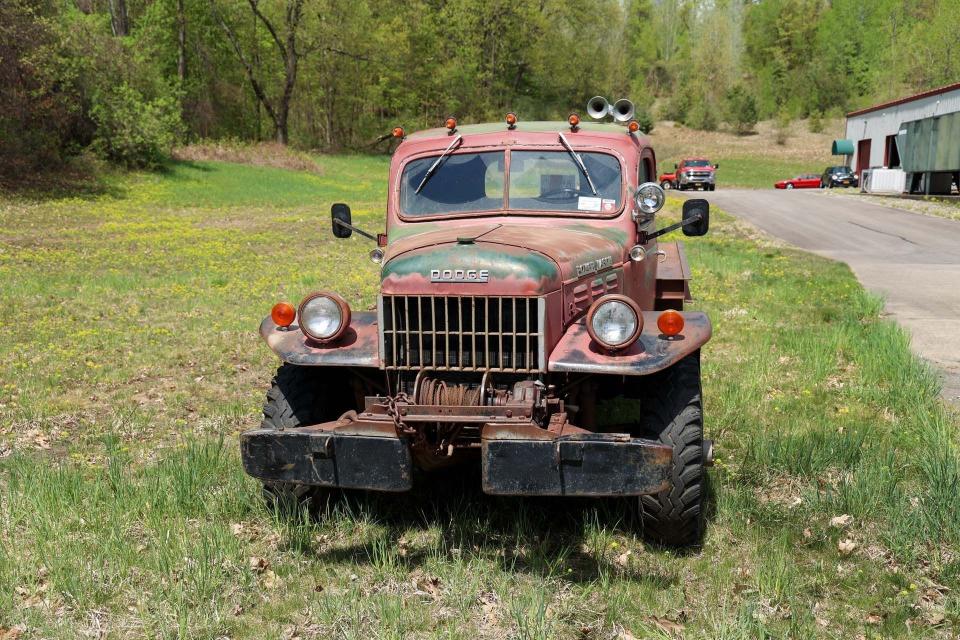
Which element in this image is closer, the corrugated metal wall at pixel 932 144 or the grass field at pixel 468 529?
the grass field at pixel 468 529

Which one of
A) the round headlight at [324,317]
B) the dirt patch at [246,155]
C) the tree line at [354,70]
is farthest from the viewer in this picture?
the dirt patch at [246,155]

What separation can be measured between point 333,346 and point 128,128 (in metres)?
28.6

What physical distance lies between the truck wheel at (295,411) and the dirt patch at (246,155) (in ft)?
110

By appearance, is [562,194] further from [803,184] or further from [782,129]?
[782,129]

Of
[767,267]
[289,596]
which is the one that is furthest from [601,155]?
[767,267]

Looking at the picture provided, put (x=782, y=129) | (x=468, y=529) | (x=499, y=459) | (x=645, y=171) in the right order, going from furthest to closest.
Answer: (x=782, y=129), (x=645, y=171), (x=468, y=529), (x=499, y=459)

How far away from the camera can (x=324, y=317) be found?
14.6 ft

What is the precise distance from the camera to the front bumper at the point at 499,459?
3.59m

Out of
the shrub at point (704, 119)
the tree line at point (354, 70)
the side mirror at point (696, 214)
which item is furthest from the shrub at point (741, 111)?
the side mirror at point (696, 214)

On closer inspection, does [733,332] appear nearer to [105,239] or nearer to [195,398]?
[195,398]

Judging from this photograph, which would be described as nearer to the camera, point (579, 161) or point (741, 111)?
point (579, 161)

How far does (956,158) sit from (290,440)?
3081 cm

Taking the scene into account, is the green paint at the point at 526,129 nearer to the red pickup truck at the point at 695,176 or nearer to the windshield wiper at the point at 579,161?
the windshield wiper at the point at 579,161

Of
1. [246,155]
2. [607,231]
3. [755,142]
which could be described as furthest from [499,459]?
[755,142]
